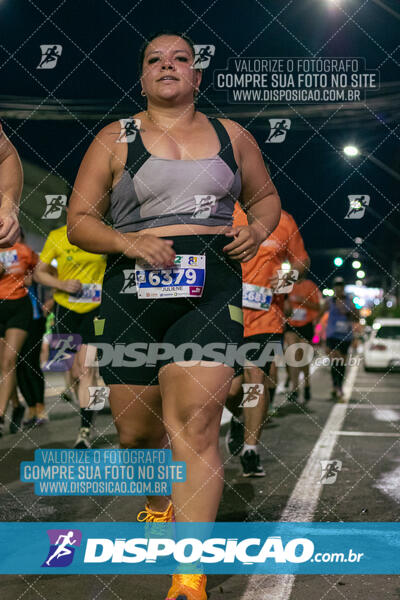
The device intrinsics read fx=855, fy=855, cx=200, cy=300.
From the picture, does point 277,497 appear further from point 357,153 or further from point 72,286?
point 357,153

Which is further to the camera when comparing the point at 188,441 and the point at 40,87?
the point at 40,87

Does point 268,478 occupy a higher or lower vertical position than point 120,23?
lower

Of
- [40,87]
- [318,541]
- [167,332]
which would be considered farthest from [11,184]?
[40,87]

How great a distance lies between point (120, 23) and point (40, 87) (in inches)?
80.5

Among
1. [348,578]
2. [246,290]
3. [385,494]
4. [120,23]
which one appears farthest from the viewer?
[120,23]

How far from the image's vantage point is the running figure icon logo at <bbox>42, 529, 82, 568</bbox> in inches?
140

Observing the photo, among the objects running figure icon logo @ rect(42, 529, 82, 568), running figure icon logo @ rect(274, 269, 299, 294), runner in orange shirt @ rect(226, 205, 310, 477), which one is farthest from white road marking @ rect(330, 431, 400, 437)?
running figure icon logo @ rect(42, 529, 82, 568)

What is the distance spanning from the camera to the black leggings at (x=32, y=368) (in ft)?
27.6

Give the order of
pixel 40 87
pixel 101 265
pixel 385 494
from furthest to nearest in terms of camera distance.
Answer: pixel 40 87 < pixel 101 265 < pixel 385 494

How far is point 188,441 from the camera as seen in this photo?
3.12 m

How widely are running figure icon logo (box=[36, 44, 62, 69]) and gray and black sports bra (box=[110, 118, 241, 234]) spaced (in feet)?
14.8

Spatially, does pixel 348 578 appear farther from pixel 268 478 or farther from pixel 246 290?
pixel 246 290

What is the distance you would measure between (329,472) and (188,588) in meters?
2.71

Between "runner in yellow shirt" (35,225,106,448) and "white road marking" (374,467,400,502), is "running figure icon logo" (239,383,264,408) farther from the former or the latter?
"runner in yellow shirt" (35,225,106,448)
